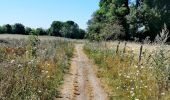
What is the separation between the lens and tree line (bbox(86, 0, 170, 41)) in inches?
2522

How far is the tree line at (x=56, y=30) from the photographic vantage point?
11188cm

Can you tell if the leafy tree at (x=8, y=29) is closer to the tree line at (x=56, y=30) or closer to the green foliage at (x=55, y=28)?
the tree line at (x=56, y=30)

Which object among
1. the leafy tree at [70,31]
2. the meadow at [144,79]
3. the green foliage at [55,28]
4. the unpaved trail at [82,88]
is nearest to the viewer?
the meadow at [144,79]

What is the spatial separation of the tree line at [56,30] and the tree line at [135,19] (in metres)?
43.7

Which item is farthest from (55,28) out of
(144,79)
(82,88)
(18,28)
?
(144,79)

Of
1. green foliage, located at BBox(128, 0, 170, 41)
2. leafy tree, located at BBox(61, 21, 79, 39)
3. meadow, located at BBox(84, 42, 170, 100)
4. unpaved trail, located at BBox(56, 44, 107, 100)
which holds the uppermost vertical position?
green foliage, located at BBox(128, 0, 170, 41)

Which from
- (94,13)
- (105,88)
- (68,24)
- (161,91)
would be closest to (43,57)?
(105,88)

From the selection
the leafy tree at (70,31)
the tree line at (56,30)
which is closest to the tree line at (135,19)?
the tree line at (56,30)

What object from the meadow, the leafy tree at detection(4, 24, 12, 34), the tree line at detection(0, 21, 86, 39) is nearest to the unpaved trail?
the meadow

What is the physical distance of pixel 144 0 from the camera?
66.0m

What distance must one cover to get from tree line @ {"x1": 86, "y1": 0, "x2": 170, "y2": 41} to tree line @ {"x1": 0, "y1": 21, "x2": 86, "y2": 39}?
4366cm

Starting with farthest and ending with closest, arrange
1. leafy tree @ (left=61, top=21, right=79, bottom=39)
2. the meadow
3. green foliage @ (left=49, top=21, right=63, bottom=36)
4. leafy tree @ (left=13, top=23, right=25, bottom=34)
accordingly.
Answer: green foliage @ (left=49, top=21, right=63, bottom=36) → leafy tree @ (left=61, top=21, right=79, bottom=39) → leafy tree @ (left=13, top=23, right=25, bottom=34) → the meadow

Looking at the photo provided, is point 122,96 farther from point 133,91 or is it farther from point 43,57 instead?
point 43,57

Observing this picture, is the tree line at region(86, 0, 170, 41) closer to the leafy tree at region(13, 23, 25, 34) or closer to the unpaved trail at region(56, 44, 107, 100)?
the unpaved trail at region(56, 44, 107, 100)
